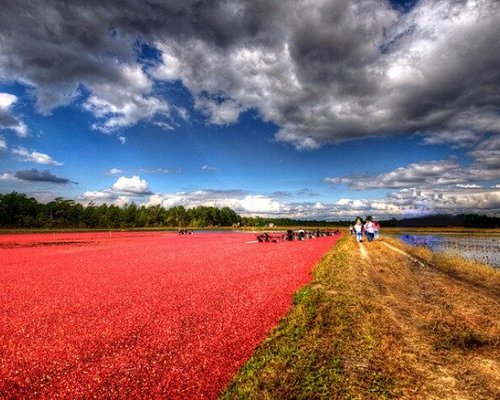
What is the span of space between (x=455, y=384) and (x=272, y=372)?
2.74 meters

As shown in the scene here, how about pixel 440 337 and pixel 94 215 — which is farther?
pixel 94 215

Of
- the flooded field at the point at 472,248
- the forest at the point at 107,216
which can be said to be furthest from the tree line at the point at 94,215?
the flooded field at the point at 472,248

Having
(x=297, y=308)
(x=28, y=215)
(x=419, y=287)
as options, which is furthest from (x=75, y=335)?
(x=28, y=215)

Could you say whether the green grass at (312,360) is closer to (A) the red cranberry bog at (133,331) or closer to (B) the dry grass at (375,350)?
(B) the dry grass at (375,350)

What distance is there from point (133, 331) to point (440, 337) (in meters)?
6.94

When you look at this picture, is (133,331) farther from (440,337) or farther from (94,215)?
(94,215)

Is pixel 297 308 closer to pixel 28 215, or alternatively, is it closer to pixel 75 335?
pixel 75 335

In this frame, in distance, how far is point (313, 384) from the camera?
15.9 feet

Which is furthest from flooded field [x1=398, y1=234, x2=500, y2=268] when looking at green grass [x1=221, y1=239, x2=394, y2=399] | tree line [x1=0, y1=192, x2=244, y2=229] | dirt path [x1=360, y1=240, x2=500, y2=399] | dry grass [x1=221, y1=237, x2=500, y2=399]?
tree line [x1=0, y1=192, x2=244, y2=229]

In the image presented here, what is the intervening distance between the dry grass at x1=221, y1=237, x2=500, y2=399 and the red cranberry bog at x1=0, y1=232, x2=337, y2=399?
0.75 meters

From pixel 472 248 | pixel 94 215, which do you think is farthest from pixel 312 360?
pixel 94 215

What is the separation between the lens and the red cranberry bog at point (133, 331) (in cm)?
536

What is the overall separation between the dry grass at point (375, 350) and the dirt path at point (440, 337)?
2cm

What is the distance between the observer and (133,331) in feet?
25.6
